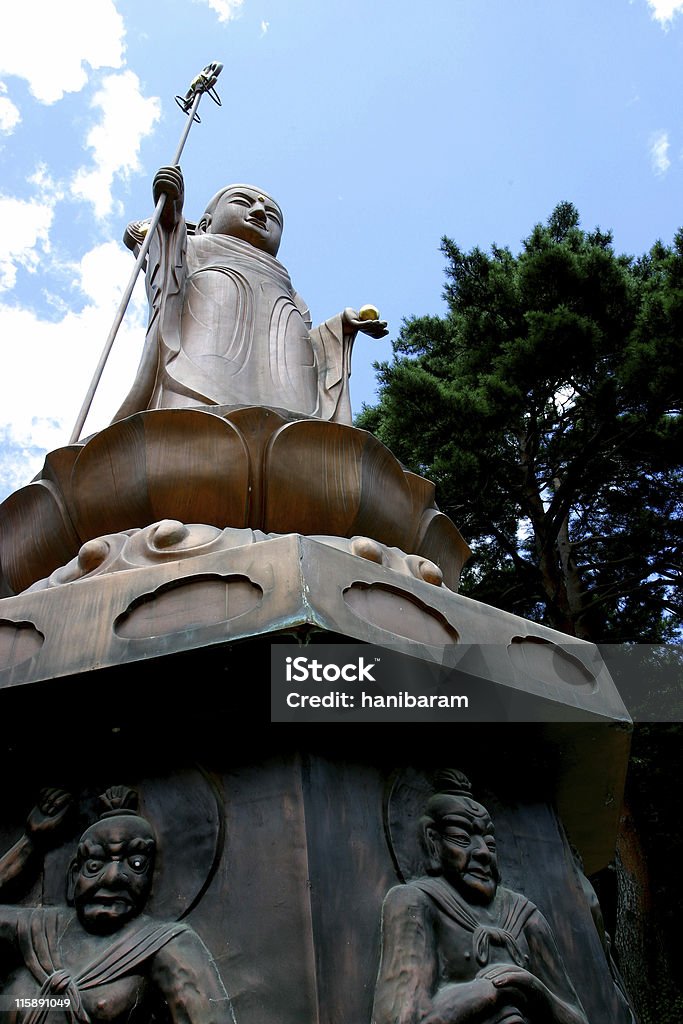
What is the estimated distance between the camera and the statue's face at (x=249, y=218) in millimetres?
6137

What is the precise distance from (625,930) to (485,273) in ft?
23.5

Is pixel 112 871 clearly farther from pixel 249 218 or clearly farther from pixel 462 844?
pixel 249 218

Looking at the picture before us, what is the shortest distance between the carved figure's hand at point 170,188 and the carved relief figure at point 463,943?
3492mm

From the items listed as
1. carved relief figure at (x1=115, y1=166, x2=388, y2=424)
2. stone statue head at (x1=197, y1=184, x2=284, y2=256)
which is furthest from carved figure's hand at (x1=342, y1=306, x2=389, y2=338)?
stone statue head at (x1=197, y1=184, x2=284, y2=256)

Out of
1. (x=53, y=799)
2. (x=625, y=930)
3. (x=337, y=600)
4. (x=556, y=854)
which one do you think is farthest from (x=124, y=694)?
(x=625, y=930)

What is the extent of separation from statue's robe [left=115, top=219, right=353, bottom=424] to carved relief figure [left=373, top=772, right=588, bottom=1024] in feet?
8.25

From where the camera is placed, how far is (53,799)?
2516mm

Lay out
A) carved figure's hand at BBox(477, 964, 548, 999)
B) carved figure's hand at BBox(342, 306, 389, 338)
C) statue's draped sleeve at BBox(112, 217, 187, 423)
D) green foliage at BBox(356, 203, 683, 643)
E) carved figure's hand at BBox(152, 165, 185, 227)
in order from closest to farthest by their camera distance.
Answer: carved figure's hand at BBox(477, 964, 548, 999), statue's draped sleeve at BBox(112, 217, 187, 423), carved figure's hand at BBox(152, 165, 185, 227), carved figure's hand at BBox(342, 306, 389, 338), green foliage at BBox(356, 203, 683, 643)

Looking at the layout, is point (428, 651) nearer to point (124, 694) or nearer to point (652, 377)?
point (124, 694)

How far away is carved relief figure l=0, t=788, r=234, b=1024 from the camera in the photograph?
2.08 metres

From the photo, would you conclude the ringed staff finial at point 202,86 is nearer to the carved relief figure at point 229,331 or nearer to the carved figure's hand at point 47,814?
the carved relief figure at point 229,331

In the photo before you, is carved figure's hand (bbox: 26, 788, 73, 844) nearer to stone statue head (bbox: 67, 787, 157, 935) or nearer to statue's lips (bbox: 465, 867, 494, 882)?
stone statue head (bbox: 67, 787, 157, 935)

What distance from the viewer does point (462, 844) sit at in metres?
2.43

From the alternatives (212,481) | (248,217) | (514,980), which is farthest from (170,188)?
(514,980)
